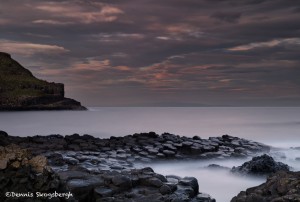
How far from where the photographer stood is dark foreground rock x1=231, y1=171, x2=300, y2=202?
501 inches

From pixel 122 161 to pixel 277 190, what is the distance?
12.4 meters

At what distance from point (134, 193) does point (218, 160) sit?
607 inches

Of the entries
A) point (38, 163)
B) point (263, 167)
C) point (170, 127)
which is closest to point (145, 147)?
point (263, 167)

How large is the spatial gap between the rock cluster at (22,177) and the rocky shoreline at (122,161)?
3cm

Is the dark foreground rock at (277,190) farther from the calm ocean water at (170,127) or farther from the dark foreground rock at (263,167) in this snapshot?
the calm ocean water at (170,127)

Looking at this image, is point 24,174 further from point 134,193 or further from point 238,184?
point 238,184

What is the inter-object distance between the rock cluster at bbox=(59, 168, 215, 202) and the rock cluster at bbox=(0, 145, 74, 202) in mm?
1997

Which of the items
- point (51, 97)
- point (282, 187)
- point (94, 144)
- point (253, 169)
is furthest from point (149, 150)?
point (51, 97)

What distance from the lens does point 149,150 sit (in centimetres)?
2855

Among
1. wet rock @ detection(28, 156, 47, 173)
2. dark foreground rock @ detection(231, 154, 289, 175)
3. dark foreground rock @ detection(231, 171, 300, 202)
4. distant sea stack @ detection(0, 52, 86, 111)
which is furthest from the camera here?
distant sea stack @ detection(0, 52, 86, 111)

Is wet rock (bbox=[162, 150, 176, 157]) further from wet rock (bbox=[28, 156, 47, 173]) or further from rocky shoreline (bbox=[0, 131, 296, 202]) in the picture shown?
wet rock (bbox=[28, 156, 47, 173])

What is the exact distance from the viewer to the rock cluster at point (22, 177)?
1191 centimetres

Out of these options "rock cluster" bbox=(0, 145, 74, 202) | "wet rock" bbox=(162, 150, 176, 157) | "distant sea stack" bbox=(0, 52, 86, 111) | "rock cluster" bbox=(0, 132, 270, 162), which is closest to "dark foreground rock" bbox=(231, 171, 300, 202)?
"rock cluster" bbox=(0, 145, 74, 202)

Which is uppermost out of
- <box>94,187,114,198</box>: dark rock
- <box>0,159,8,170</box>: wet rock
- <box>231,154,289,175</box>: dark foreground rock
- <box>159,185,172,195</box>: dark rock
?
<box>0,159,8,170</box>: wet rock
